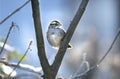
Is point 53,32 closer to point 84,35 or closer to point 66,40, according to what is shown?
point 84,35

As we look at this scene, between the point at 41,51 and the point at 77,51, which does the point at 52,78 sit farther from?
the point at 77,51

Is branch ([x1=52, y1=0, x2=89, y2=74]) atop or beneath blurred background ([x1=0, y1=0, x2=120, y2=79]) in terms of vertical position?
atop

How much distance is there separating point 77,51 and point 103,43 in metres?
0.20

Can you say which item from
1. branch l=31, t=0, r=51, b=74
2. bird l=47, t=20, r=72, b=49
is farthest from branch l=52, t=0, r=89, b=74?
bird l=47, t=20, r=72, b=49

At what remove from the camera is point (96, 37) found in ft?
6.72

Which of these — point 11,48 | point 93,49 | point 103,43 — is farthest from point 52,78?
point 103,43

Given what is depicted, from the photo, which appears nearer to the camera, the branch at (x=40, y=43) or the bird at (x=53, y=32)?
the branch at (x=40, y=43)

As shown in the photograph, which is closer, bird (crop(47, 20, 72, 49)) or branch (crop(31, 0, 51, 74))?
branch (crop(31, 0, 51, 74))

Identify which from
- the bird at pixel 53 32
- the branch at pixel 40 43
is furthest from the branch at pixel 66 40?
the bird at pixel 53 32

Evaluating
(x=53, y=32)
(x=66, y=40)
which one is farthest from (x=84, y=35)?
(x=66, y=40)

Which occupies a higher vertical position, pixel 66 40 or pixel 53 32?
pixel 66 40

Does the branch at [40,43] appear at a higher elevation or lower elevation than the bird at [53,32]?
higher

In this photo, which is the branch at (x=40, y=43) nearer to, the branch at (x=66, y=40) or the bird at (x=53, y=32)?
the branch at (x=66, y=40)

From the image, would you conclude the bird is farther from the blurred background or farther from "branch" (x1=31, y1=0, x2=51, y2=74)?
"branch" (x1=31, y1=0, x2=51, y2=74)
